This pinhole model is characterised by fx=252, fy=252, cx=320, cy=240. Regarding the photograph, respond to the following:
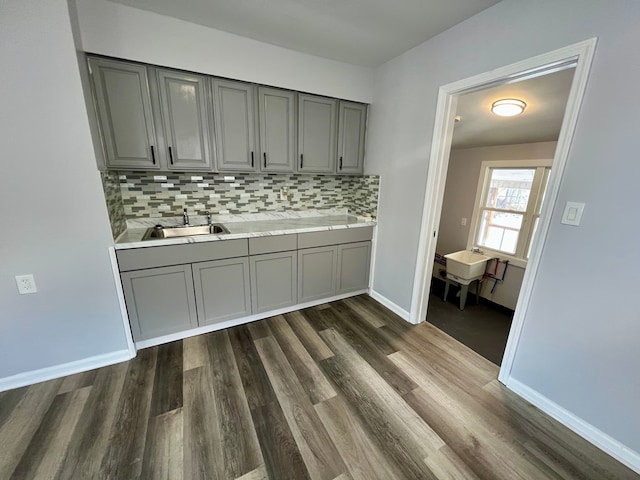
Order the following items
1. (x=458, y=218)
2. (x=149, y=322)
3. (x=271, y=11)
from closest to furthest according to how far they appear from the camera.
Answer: (x=271, y=11) < (x=149, y=322) < (x=458, y=218)

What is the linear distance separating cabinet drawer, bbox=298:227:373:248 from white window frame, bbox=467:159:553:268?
225cm

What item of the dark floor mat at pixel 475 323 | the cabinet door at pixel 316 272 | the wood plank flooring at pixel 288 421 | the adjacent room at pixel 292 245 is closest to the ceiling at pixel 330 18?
the adjacent room at pixel 292 245

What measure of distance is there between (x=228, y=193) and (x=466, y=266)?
3260mm

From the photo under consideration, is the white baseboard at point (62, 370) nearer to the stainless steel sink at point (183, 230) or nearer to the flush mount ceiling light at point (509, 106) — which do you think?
the stainless steel sink at point (183, 230)

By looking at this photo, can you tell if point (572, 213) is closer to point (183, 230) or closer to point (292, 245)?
point (292, 245)

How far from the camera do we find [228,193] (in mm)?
2639

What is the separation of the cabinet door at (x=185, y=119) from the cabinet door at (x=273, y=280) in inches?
39.7

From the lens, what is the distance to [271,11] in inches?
69.6

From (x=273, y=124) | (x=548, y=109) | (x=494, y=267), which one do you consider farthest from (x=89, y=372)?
(x=494, y=267)

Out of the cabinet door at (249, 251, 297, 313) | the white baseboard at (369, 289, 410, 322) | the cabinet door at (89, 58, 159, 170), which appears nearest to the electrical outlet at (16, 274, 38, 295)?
the cabinet door at (89, 58, 159, 170)

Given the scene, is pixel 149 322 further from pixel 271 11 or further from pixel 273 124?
pixel 271 11

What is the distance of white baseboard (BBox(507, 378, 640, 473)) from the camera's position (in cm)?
131

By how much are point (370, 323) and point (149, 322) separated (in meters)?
1.96

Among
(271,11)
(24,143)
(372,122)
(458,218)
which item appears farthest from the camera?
(458,218)
